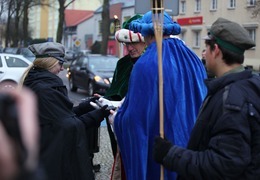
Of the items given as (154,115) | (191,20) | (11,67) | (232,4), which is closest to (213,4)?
(232,4)

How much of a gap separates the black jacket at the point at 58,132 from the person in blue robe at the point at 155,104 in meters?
0.43

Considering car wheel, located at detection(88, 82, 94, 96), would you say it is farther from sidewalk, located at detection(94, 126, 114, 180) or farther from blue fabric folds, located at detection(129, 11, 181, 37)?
blue fabric folds, located at detection(129, 11, 181, 37)

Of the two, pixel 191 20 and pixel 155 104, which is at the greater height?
pixel 191 20

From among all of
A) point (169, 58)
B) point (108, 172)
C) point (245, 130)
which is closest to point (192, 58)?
point (169, 58)

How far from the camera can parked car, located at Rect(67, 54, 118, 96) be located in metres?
15.7

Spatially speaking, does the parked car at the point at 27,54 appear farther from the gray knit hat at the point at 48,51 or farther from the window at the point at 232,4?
the gray knit hat at the point at 48,51

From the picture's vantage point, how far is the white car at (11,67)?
15852 millimetres

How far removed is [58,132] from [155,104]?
835 mm

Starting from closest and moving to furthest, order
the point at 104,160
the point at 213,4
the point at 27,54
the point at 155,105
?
1. the point at 155,105
2. the point at 104,160
3. the point at 27,54
4. the point at 213,4

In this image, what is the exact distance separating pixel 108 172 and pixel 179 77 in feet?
12.6

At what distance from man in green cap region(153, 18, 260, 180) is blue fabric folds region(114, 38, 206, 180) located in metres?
0.58

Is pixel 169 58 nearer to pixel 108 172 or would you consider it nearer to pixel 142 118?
pixel 142 118

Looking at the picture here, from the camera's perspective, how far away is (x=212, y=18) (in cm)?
4125

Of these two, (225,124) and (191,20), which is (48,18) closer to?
(191,20)
